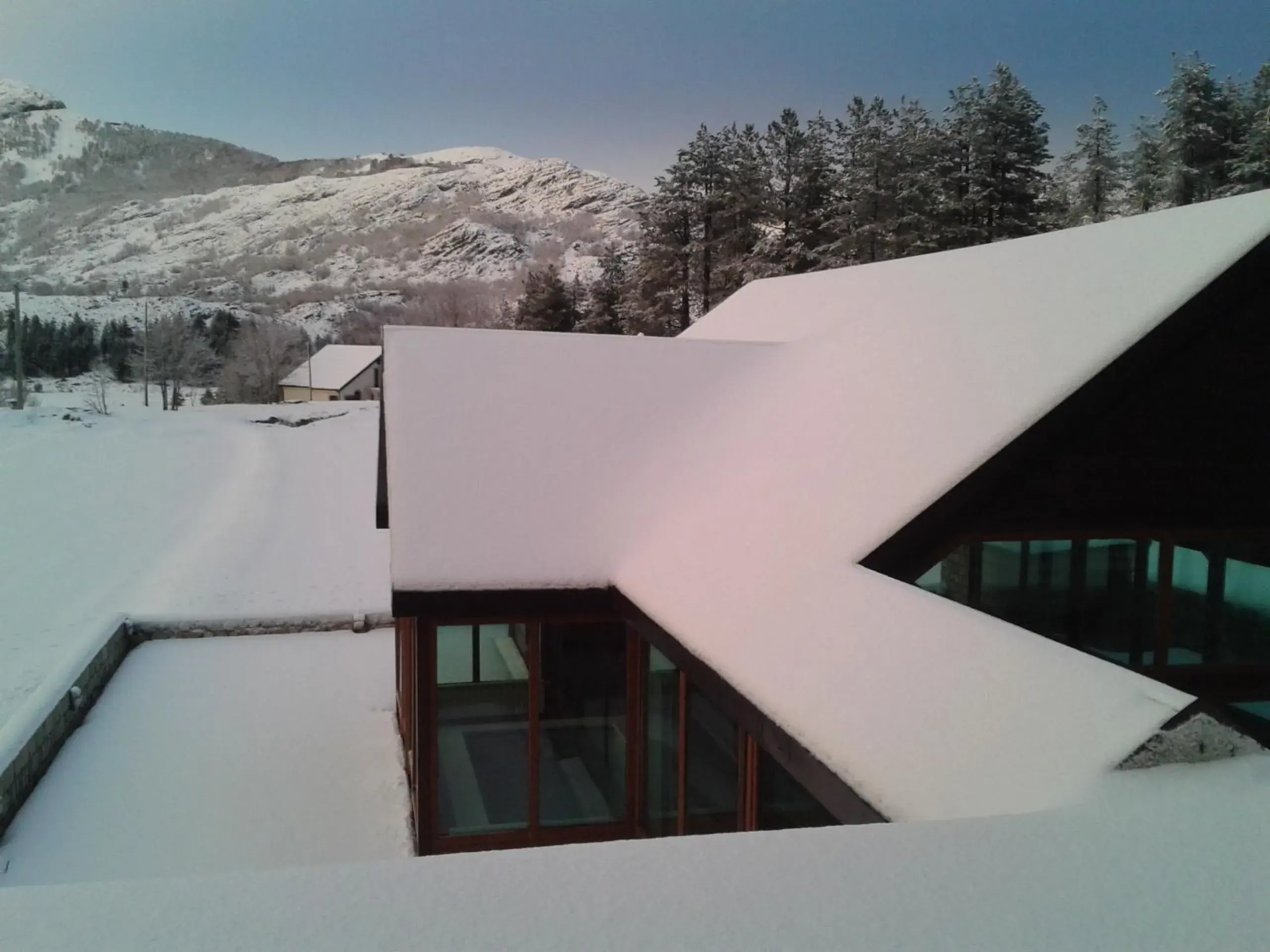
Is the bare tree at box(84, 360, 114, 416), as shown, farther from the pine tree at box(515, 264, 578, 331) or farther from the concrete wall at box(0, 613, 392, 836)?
the concrete wall at box(0, 613, 392, 836)

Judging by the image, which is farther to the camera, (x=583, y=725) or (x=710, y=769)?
(x=583, y=725)

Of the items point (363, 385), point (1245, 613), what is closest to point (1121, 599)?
point (1245, 613)

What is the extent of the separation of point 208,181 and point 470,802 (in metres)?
175

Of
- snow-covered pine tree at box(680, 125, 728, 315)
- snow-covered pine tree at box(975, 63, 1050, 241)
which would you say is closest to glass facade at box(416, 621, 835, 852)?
snow-covered pine tree at box(975, 63, 1050, 241)

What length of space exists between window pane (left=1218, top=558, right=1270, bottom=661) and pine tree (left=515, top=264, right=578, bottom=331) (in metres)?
34.7

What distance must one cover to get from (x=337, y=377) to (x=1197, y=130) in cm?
4404

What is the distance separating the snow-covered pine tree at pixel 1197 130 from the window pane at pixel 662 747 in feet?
107

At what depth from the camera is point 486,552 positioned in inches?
236

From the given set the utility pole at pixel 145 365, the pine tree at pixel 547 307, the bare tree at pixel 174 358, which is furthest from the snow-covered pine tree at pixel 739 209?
the bare tree at pixel 174 358

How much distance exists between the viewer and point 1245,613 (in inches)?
223

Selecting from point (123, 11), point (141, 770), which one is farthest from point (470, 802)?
point (123, 11)

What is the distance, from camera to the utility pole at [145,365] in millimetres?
55000

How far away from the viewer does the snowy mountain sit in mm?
112062

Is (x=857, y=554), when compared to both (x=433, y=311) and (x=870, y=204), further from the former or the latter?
(x=433, y=311)
